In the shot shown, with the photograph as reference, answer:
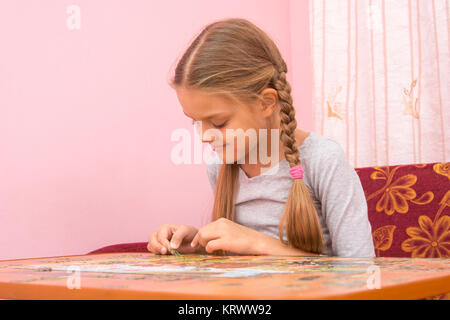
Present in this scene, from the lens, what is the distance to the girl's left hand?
826 mm

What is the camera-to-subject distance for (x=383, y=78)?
1771 millimetres

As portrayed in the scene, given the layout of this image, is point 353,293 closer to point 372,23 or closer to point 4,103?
point 4,103

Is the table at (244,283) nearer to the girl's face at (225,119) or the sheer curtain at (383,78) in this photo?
the girl's face at (225,119)

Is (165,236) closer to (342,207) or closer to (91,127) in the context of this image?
(342,207)

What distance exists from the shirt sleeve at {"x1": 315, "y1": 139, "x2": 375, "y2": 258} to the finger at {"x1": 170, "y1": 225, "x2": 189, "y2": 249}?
29cm

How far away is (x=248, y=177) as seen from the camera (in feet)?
3.85

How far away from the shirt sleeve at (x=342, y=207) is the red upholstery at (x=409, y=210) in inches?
10.8

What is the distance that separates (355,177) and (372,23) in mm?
995

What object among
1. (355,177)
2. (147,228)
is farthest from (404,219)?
(147,228)

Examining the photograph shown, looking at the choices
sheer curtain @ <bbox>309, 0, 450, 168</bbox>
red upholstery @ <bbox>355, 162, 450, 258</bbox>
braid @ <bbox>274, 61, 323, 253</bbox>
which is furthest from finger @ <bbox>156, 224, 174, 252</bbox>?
sheer curtain @ <bbox>309, 0, 450, 168</bbox>

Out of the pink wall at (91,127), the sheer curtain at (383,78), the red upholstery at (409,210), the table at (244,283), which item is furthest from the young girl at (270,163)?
the sheer curtain at (383,78)

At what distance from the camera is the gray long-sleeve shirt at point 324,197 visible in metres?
0.95

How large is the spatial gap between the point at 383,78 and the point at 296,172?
94 cm

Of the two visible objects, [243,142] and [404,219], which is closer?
[243,142]
